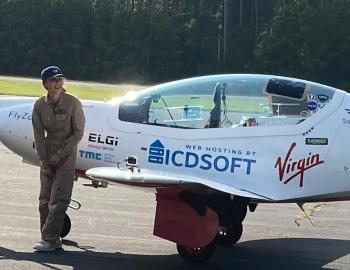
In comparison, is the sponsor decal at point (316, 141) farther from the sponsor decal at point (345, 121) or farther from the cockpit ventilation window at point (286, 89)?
the cockpit ventilation window at point (286, 89)

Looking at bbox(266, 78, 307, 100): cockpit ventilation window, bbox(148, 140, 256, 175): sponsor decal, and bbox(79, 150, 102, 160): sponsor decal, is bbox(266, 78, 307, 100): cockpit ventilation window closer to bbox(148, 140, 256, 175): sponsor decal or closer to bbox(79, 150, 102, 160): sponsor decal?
bbox(148, 140, 256, 175): sponsor decal

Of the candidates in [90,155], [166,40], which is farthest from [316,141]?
[166,40]

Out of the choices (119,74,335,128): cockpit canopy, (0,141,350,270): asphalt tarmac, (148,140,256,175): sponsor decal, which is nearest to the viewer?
(0,141,350,270): asphalt tarmac

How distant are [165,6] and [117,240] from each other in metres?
90.9

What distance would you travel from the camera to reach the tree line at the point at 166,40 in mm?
73500

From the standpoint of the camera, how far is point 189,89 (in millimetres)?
7477

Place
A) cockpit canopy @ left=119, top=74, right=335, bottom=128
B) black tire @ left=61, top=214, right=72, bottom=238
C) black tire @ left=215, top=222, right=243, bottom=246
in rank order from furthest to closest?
black tire @ left=215, top=222, right=243, bottom=246 < black tire @ left=61, top=214, right=72, bottom=238 < cockpit canopy @ left=119, top=74, right=335, bottom=128

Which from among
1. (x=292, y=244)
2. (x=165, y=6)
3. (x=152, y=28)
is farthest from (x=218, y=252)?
(x=165, y=6)

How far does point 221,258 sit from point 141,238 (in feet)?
3.39

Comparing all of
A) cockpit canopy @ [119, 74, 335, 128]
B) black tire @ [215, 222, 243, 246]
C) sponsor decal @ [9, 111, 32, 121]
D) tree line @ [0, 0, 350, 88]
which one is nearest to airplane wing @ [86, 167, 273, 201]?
cockpit canopy @ [119, 74, 335, 128]

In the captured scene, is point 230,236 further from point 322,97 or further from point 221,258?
point 322,97

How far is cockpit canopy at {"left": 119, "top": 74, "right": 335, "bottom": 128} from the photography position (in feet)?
23.6

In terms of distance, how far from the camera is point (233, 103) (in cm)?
724

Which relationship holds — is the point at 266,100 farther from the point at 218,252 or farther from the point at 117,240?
the point at 117,240
